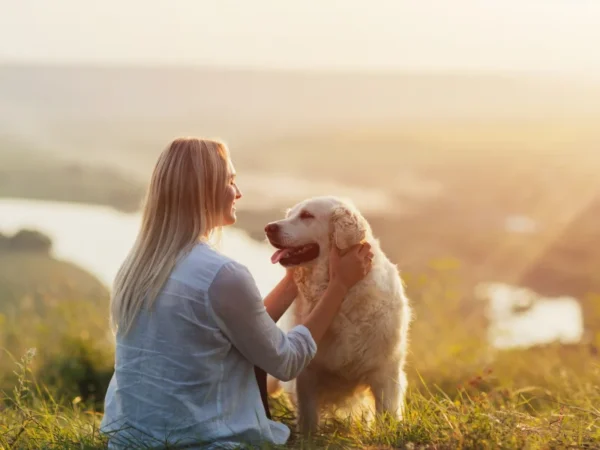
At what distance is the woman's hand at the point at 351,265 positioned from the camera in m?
3.78

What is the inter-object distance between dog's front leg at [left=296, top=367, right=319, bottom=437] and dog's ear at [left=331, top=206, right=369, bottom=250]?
71 cm

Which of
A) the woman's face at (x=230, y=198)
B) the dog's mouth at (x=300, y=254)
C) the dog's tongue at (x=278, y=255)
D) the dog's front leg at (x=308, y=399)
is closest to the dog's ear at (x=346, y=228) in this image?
the dog's mouth at (x=300, y=254)

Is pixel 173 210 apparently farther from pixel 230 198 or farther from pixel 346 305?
pixel 346 305

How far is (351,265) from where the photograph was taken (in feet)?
12.4

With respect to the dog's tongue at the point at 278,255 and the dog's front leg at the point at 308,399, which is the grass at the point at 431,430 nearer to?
the dog's front leg at the point at 308,399

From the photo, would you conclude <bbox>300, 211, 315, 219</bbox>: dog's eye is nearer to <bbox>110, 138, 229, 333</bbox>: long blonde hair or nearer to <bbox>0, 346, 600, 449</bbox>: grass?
<bbox>110, 138, 229, 333</bbox>: long blonde hair

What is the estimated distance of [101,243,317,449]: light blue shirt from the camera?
10.3 feet

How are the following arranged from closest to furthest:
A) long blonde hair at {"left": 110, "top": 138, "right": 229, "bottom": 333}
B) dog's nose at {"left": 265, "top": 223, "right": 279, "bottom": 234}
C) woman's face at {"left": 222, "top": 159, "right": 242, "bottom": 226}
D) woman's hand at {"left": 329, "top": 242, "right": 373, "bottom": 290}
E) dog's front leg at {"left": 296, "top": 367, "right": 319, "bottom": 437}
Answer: long blonde hair at {"left": 110, "top": 138, "right": 229, "bottom": 333} → woman's face at {"left": 222, "top": 159, "right": 242, "bottom": 226} → woman's hand at {"left": 329, "top": 242, "right": 373, "bottom": 290} → dog's nose at {"left": 265, "top": 223, "right": 279, "bottom": 234} → dog's front leg at {"left": 296, "top": 367, "right": 319, "bottom": 437}

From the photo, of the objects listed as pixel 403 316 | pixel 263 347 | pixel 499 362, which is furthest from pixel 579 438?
pixel 499 362

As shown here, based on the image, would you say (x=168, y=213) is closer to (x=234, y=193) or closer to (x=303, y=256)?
(x=234, y=193)

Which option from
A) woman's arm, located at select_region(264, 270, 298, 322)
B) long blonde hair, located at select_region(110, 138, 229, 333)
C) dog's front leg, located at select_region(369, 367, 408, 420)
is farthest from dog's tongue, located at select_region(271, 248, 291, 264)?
dog's front leg, located at select_region(369, 367, 408, 420)

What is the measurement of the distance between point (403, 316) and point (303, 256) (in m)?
0.61

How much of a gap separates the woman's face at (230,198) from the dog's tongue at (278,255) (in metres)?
0.52

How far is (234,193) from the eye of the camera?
3.43m
